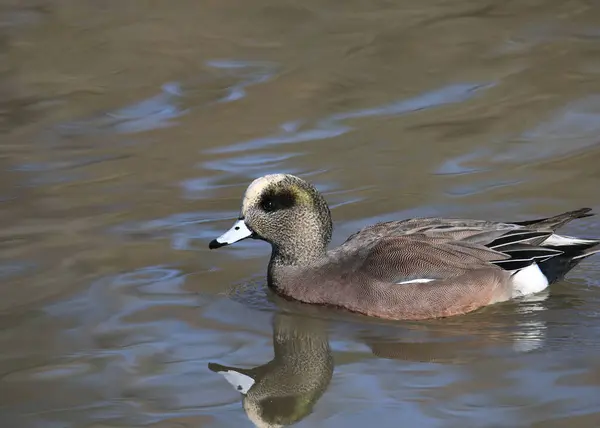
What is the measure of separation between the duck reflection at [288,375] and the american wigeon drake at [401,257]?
28 cm

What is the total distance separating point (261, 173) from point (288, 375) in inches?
116

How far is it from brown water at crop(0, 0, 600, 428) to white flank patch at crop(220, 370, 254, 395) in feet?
0.18

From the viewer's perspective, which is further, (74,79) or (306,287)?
(74,79)

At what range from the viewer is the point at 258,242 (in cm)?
752

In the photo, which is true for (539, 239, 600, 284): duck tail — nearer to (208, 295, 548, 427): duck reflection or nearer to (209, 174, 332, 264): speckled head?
(208, 295, 548, 427): duck reflection

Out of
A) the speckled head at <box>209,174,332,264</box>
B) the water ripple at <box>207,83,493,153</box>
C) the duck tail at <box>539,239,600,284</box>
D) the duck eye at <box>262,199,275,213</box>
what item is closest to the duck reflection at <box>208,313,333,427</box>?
the speckled head at <box>209,174,332,264</box>

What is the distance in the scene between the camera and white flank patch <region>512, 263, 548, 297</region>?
6512mm

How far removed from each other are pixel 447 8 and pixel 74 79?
11.4 feet

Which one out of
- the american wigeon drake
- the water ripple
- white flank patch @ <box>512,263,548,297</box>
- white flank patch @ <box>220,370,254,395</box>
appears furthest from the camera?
the water ripple

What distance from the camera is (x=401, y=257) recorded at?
638 cm

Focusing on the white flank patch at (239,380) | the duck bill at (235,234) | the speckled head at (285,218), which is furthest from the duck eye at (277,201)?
the white flank patch at (239,380)

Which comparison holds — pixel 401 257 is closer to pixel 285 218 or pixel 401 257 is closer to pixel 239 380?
pixel 285 218

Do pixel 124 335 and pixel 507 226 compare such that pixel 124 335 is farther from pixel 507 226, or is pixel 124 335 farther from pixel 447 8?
pixel 447 8

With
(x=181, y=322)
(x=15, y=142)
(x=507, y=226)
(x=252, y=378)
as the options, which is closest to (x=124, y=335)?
(x=181, y=322)
